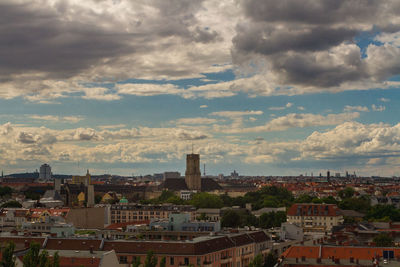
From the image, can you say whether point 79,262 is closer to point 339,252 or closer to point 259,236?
point 339,252

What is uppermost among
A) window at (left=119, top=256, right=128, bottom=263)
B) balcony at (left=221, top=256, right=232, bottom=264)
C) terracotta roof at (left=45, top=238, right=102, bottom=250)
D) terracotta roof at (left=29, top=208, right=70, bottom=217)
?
terracotta roof at (left=29, top=208, right=70, bottom=217)

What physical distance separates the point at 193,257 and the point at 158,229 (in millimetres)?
30268

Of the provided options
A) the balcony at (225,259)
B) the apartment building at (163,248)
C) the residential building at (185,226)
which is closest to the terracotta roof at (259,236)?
the apartment building at (163,248)

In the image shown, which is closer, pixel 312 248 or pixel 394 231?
pixel 312 248

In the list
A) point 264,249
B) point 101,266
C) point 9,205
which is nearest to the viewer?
point 101,266

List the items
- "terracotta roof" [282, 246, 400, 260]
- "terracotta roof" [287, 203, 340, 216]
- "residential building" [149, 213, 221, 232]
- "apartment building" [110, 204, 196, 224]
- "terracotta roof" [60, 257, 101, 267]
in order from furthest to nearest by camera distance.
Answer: "apartment building" [110, 204, 196, 224], "terracotta roof" [287, 203, 340, 216], "residential building" [149, 213, 221, 232], "terracotta roof" [282, 246, 400, 260], "terracotta roof" [60, 257, 101, 267]

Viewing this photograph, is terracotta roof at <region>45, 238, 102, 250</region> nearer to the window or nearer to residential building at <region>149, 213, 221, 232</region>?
the window

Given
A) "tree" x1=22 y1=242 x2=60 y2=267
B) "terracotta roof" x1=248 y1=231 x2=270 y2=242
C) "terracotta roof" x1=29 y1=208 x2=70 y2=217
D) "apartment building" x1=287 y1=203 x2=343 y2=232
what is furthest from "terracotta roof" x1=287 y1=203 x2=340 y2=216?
"tree" x1=22 y1=242 x2=60 y2=267

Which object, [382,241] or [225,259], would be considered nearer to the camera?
[225,259]

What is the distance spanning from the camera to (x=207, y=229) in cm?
10725

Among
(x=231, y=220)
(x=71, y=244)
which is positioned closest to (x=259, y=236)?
(x=71, y=244)

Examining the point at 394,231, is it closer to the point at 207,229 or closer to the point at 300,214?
the point at 207,229


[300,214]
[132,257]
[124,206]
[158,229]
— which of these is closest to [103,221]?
[124,206]

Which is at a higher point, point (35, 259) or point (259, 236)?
point (35, 259)
